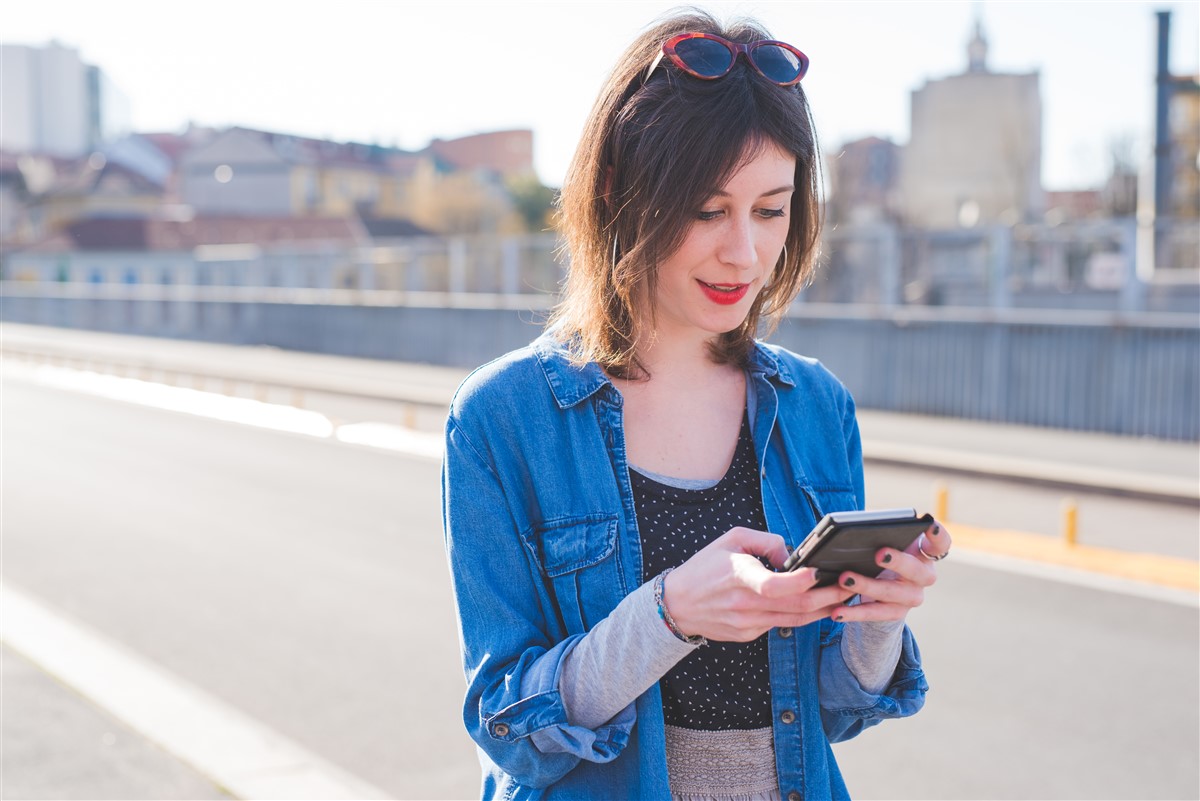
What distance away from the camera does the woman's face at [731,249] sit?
1888 mm

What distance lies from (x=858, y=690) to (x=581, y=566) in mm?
488

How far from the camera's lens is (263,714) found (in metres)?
5.55

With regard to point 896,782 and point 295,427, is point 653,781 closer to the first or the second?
point 896,782

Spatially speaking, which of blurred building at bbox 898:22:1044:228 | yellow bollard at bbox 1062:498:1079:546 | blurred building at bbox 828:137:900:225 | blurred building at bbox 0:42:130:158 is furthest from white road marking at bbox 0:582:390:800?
blurred building at bbox 828:137:900:225

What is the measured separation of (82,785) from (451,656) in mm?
2395

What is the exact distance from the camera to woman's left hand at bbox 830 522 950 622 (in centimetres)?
160

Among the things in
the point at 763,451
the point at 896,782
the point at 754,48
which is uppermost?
the point at 754,48

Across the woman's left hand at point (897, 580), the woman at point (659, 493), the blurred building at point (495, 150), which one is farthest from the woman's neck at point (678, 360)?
the blurred building at point (495, 150)

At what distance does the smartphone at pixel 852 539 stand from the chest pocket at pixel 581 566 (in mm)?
328

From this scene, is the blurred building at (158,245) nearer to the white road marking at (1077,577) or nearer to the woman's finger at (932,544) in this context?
the white road marking at (1077,577)

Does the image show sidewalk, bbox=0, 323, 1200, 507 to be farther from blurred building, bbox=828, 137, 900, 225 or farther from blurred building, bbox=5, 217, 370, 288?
blurred building, bbox=828, 137, 900, 225

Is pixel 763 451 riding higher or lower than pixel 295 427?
higher

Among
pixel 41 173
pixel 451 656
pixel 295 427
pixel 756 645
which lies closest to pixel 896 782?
pixel 451 656

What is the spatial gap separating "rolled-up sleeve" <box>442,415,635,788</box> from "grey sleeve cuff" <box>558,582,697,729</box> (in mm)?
20
